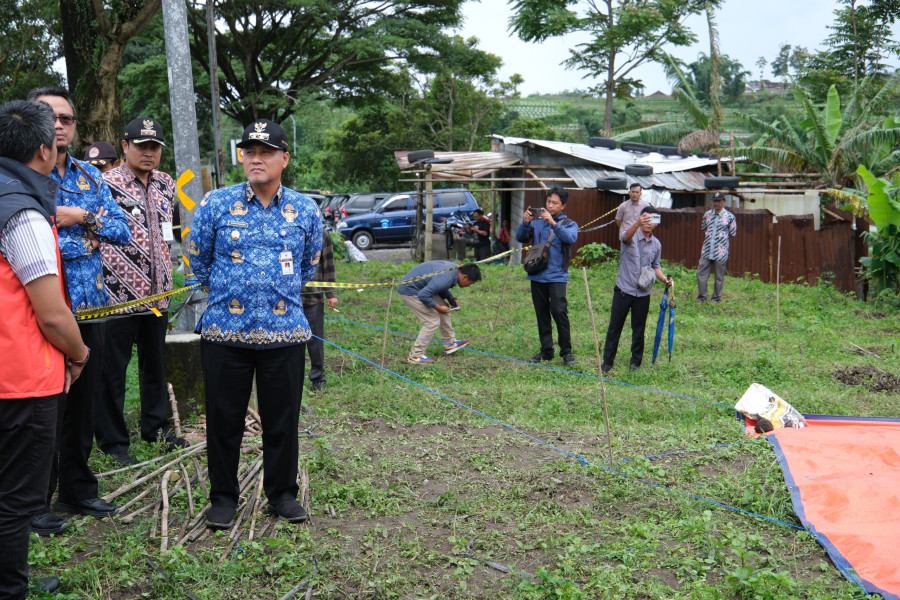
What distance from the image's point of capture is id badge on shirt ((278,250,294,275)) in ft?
13.6

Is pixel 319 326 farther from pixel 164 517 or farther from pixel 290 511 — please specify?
pixel 164 517

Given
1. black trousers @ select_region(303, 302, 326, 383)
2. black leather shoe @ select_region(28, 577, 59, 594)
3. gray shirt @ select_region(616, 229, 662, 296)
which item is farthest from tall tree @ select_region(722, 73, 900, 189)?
black leather shoe @ select_region(28, 577, 59, 594)

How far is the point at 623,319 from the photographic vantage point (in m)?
8.91

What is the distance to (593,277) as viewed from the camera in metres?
15.5

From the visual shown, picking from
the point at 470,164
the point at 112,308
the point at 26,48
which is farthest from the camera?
the point at 26,48

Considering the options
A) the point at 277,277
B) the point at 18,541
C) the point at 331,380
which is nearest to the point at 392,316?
the point at 331,380

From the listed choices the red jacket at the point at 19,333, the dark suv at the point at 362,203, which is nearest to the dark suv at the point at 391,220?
the dark suv at the point at 362,203

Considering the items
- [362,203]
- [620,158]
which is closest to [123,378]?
[620,158]

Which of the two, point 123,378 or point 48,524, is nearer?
point 48,524

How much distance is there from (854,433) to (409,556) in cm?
347

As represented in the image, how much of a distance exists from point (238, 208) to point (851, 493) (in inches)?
150

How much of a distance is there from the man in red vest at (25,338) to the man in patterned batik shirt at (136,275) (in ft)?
5.81

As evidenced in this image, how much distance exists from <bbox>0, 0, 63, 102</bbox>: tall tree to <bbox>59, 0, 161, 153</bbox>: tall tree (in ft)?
45.0

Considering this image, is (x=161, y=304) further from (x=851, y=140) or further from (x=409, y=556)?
(x=851, y=140)
